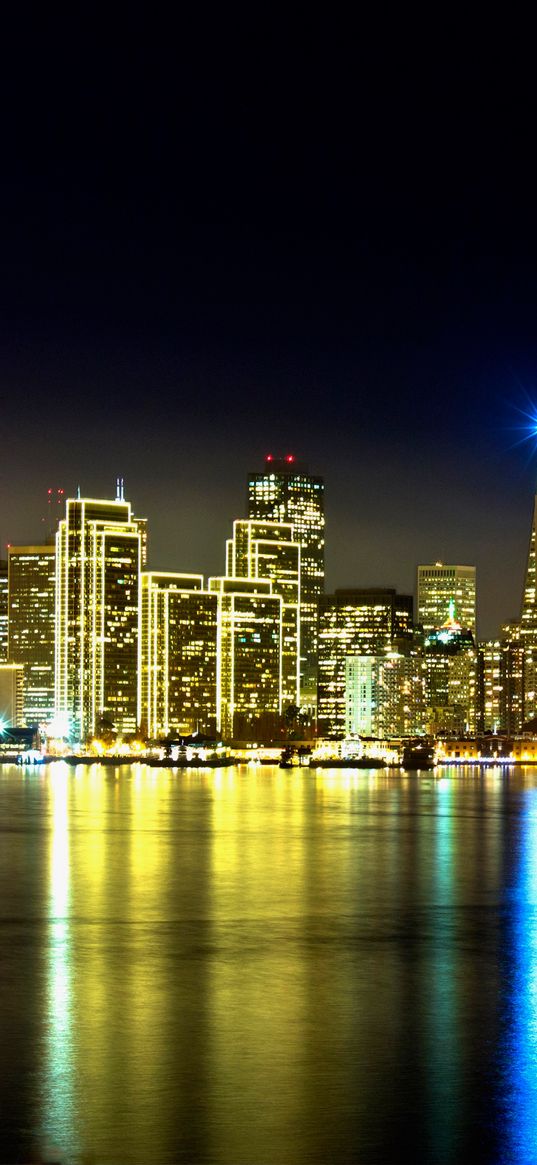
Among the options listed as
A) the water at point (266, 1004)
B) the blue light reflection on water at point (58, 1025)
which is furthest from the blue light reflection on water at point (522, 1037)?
the blue light reflection on water at point (58, 1025)

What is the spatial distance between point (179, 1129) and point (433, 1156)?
2.78 metres

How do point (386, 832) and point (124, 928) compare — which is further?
point (386, 832)

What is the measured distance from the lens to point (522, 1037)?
2325 cm

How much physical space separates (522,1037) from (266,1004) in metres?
4.41

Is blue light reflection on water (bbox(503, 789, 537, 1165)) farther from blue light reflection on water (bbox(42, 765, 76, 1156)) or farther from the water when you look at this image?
blue light reflection on water (bbox(42, 765, 76, 1156))

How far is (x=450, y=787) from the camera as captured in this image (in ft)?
462

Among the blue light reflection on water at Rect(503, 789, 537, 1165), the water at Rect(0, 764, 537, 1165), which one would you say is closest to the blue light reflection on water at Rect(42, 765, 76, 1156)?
the water at Rect(0, 764, 537, 1165)

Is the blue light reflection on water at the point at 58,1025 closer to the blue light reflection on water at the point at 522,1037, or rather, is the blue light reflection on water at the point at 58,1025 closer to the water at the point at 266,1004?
the water at the point at 266,1004

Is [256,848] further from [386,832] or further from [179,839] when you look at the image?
[386,832]

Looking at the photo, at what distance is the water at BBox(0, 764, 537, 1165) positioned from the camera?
1775 centimetres

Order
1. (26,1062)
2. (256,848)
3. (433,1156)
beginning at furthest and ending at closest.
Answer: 1. (256,848)
2. (26,1062)
3. (433,1156)

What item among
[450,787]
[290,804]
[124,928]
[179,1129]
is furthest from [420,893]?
[450,787]

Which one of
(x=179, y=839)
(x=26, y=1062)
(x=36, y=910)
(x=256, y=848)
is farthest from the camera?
(x=179, y=839)

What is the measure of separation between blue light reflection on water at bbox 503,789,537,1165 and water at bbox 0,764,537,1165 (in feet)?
0.17
